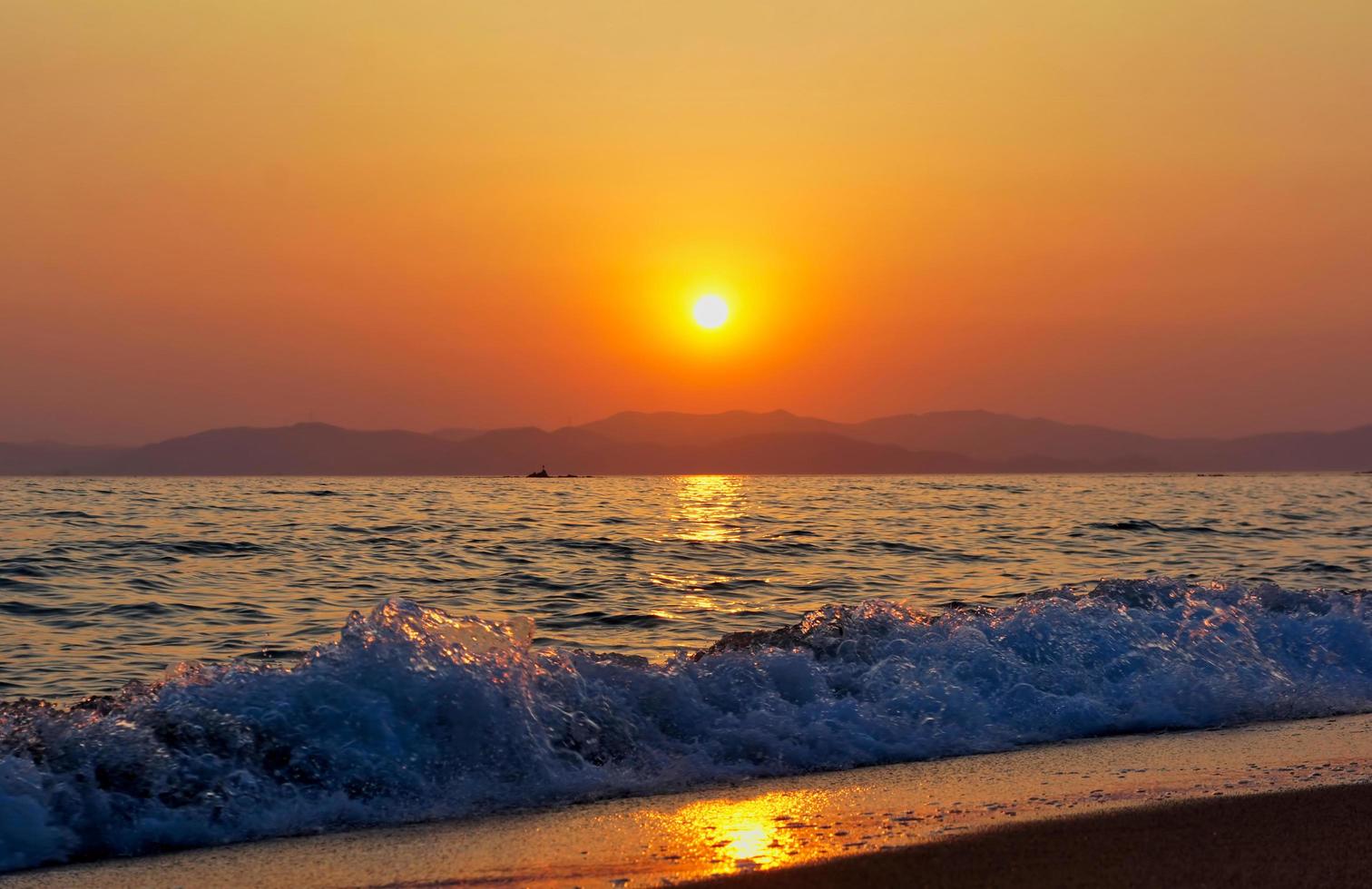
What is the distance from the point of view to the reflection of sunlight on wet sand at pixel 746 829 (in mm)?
5516

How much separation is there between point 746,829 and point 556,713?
227 cm

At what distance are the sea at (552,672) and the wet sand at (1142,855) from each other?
2.24 meters

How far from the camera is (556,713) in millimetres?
8016

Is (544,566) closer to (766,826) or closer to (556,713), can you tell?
(556,713)

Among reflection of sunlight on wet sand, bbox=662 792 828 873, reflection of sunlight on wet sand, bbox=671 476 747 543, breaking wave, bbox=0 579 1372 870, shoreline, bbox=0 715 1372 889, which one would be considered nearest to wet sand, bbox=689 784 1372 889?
shoreline, bbox=0 715 1372 889

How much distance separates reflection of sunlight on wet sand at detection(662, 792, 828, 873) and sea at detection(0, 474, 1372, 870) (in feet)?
2.76

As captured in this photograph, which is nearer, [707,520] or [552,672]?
[552,672]

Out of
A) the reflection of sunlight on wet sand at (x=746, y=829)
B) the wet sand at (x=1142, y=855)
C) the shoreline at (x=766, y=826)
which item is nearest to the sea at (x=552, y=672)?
the shoreline at (x=766, y=826)

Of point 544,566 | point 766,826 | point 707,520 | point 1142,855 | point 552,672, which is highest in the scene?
point 707,520

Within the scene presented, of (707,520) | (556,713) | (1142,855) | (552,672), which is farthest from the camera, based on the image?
(707,520)

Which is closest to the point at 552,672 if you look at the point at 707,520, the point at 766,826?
the point at 766,826

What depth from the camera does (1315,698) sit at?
10.3 m

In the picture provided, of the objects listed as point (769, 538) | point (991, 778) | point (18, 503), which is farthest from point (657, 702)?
→ point (18, 503)

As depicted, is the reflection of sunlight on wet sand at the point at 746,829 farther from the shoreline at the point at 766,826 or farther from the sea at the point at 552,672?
the sea at the point at 552,672
